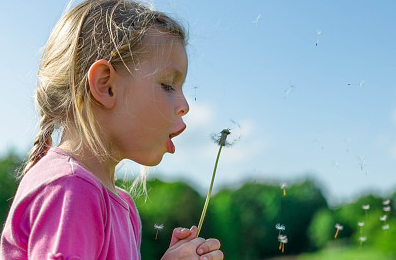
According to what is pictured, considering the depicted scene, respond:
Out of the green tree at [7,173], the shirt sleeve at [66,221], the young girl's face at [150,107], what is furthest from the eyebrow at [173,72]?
the green tree at [7,173]

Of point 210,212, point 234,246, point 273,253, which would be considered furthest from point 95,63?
point 273,253

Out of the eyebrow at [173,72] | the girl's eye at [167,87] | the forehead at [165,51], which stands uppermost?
the forehead at [165,51]

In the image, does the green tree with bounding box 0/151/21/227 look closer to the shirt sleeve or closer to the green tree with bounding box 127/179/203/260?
the green tree with bounding box 127/179/203/260

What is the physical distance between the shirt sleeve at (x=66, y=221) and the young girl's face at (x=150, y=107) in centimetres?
26

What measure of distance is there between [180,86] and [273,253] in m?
23.5

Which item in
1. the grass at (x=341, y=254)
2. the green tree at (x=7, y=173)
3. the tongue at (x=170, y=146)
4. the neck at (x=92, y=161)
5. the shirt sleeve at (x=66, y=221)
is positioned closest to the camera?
the shirt sleeve at (x=66, y=221)

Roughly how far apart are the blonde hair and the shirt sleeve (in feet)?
0.72

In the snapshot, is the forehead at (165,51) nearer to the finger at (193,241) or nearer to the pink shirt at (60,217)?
the pink shirt at (60,217)

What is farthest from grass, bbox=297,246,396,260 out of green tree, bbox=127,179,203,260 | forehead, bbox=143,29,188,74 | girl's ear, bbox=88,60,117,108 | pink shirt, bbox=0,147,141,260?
pink shirt, bbox=0,147,141,260

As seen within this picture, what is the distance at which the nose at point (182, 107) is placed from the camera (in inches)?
62.4

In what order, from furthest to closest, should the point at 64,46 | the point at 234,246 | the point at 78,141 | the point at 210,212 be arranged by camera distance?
the point at 234,246 → the point at 210,212 → the point at 64,46 → the point at 78,141

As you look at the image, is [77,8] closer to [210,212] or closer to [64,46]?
[64,46]

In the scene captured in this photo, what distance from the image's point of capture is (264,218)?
20.7 m

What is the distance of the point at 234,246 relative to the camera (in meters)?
19.1
